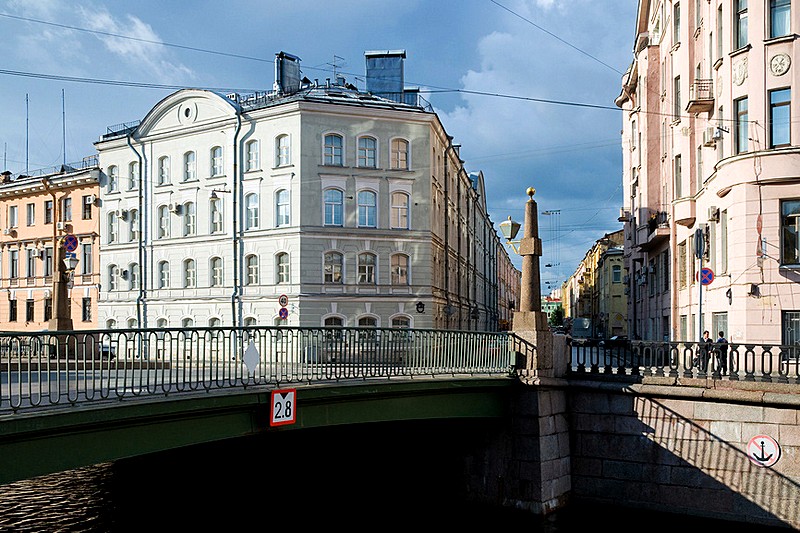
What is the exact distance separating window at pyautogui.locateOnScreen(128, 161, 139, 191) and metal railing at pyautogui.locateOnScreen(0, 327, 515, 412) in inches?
1260

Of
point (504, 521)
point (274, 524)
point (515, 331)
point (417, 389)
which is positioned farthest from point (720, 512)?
point (274, 524)

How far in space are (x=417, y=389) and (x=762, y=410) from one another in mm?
6855

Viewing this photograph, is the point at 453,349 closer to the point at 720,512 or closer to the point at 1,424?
the point at 720,512

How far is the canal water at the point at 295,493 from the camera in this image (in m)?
16.6

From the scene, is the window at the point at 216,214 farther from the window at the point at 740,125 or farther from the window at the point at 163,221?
the window at the point at 740,125

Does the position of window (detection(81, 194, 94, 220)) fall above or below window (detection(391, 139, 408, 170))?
below

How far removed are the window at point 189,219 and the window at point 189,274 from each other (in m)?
1.53

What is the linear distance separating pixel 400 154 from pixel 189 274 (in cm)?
1267

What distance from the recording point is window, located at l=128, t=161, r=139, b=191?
44688 millimetres

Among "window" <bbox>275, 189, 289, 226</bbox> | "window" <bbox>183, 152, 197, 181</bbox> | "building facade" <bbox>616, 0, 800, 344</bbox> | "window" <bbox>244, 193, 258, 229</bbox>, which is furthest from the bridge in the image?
"window" <bbox>183, 152, 197, 181</bbox>

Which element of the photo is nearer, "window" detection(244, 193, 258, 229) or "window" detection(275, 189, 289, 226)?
"window" detection(275, 189, 289, 226)

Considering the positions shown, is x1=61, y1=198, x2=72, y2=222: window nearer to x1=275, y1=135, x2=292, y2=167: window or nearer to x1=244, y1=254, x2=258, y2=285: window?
x1=244, y1=254, x2=258, y2=285: window

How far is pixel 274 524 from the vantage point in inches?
669

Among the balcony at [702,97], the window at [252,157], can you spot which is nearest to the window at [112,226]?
the window at [252,157]
